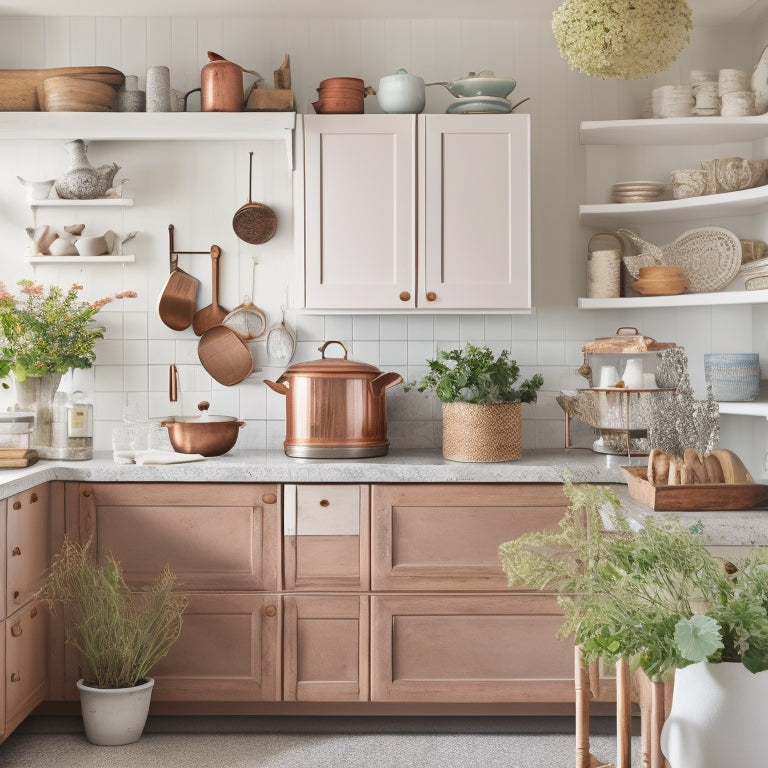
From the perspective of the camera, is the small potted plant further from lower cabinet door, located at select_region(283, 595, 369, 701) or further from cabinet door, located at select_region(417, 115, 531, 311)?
lower cabinet door, located at select_region(283, 595, 369, 701)

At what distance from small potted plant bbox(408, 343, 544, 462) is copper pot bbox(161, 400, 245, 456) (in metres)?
0.73

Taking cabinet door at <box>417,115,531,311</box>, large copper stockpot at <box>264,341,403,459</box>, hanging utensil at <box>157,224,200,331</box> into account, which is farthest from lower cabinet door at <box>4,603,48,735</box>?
cabinet door at <box>417,115,531,311</box>

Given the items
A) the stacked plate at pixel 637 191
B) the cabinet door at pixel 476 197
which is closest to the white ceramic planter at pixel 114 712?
the cabinet door at pixel 476 197

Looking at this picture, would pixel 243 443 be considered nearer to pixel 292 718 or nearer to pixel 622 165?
pixel 292 718

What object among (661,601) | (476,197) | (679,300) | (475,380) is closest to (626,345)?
(679,300)

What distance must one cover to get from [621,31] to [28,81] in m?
2.35

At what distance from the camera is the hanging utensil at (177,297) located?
3498 millimetres

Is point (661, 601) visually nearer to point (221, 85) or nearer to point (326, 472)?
point (326, 472)

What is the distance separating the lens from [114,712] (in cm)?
281

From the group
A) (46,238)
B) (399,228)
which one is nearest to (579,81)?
(399,228)

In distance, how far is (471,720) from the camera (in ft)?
10.1

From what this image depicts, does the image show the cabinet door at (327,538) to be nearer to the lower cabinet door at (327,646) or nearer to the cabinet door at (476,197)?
the lower cabinet door at (327,646)

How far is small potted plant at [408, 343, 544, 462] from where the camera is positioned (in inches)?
121

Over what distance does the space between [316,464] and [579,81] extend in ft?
6.11
